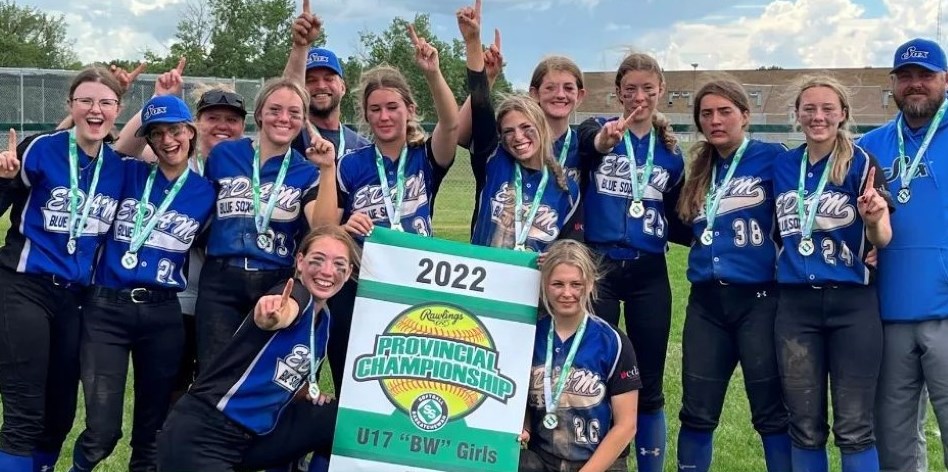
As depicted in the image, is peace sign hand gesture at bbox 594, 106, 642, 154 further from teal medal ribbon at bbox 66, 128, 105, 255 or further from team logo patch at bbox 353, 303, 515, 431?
teal medal ribbon at bbox 66, 128, 105, 255

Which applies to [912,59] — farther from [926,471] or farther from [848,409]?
[926,471]

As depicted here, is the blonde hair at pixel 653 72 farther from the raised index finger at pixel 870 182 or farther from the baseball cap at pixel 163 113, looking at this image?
the baseball cap at pixel 163 113

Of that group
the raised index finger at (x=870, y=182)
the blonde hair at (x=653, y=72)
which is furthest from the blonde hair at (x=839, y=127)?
the blonde hair at (x=653, y=72)

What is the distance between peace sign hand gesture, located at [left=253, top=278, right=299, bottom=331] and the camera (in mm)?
4205

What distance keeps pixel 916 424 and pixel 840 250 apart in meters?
1.15

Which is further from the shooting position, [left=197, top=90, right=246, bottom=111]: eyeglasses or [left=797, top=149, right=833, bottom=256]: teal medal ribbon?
[left=197, top=90, right=246, bottom=111]: eyeglasses

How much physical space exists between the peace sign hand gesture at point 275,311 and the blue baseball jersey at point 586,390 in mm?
1299

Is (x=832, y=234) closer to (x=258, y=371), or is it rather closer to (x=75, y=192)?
(x=258, y=371)

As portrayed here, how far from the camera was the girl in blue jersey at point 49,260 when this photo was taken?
4.52m

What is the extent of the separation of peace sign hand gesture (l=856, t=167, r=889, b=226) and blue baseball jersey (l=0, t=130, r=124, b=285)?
12.3 feet

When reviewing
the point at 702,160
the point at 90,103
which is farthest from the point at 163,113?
the point at 702,160

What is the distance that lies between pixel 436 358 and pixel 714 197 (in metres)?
1.73

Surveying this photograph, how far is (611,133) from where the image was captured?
499 centimetres

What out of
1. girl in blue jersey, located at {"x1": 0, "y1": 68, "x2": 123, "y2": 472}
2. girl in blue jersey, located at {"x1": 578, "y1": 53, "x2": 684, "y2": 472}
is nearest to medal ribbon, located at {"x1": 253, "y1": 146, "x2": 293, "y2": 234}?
girl in blue jersey, located at {"x1": 0, "y1": 68, "x2": 123, "y2": 472}
